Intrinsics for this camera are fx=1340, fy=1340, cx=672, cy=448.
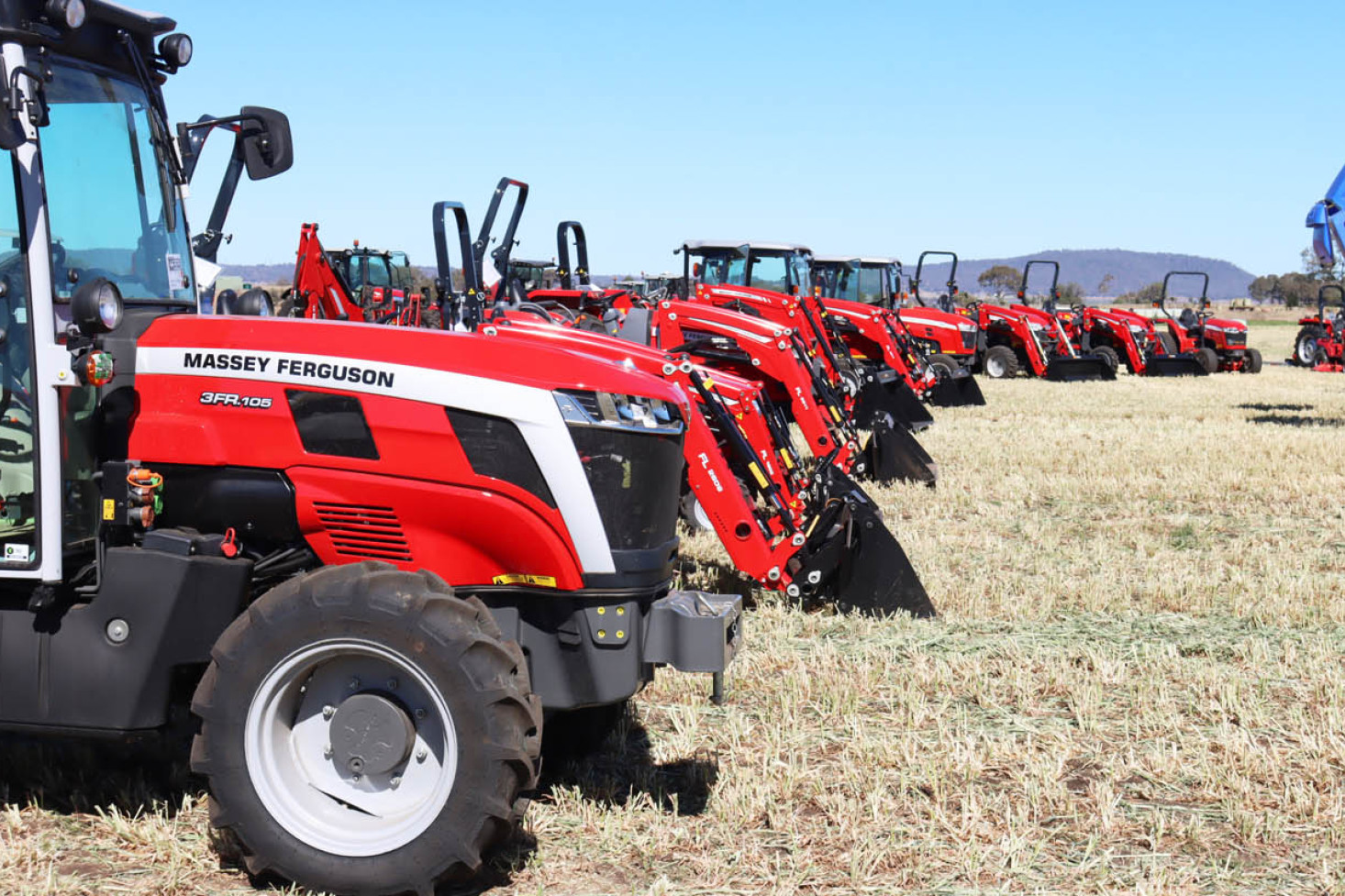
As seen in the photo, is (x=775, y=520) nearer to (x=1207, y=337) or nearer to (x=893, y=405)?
(x=893, y=405)

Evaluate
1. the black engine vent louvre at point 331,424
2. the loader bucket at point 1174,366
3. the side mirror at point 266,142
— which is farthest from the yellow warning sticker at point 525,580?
the loader bucket at point 1174,366

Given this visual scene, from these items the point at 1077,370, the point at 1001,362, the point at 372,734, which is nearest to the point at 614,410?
the point at 372,734

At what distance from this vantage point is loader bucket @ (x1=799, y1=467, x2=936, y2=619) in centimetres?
711

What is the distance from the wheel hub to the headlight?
982mm

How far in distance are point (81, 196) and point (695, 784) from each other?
283 cm

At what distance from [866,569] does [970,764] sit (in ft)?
7.65

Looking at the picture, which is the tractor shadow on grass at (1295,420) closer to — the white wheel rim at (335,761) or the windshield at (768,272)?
the windshield at (768,272)

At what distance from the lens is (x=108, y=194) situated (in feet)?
14.1

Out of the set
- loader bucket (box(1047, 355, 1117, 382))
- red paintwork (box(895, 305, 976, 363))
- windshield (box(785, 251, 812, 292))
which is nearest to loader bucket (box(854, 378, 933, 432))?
windshield (box(785, 251, 812, 292))

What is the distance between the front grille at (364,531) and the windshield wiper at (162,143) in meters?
1.31

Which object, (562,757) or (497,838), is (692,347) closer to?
(562,757)

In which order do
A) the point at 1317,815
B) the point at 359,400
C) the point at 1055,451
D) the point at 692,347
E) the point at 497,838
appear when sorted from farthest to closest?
the point at 1055,451 < the point at 692,347 < the point at 1317,815 < the point at 359,400 < the point at 497,838

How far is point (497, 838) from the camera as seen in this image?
3.71 metres

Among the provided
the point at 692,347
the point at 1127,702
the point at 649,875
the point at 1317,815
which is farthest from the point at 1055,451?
the point at 649,875
